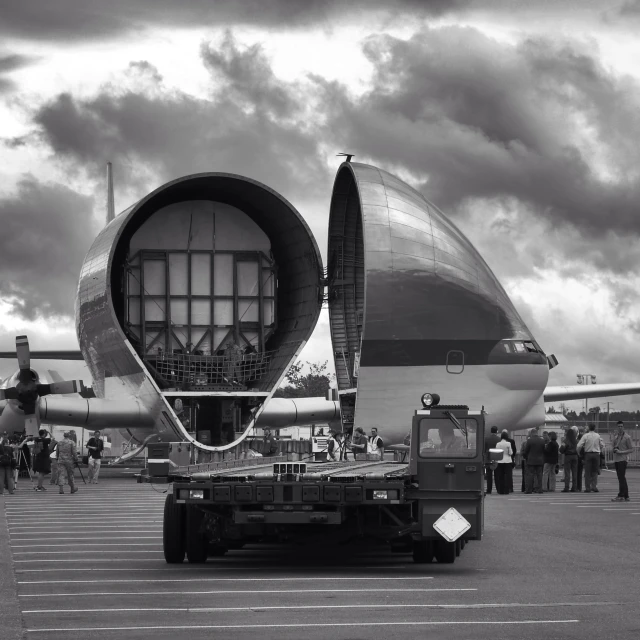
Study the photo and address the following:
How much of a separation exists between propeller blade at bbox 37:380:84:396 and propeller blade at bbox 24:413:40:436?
2.33 ft

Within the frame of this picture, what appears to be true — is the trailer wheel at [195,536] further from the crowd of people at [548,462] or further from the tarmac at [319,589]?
the crowd of people at [548,462]

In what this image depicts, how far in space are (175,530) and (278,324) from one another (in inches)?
875

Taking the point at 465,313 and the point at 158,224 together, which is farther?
the point at 158,224

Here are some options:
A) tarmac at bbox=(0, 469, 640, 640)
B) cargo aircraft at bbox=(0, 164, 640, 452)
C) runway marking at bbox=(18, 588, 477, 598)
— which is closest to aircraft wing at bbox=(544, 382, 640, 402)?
cargo aircraft at bbox=(0, 164, 640, 452)

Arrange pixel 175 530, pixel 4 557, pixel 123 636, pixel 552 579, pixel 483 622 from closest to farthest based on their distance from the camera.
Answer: pixel 123 636
pixel 483 622
pixel 552 579
pixel 175 530
pixel 4 557

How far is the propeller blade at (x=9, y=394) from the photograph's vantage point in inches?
1390

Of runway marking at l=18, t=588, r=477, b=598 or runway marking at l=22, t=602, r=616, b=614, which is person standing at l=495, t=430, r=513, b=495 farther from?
runway marking at l=22, t=602, r=616, b=614

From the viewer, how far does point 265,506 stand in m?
12.6

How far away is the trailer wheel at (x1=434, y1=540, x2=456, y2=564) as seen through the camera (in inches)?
521

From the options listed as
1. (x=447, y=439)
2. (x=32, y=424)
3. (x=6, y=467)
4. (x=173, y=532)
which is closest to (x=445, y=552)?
(x=447, y=439)


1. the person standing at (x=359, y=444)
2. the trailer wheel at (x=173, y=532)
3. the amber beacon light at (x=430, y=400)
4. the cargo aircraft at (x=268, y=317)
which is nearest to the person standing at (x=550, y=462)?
the cargo aircraft at (x=268, y=317)

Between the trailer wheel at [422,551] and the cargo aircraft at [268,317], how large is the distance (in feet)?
61.8

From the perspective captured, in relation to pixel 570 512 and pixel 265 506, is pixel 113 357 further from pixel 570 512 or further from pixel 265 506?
pixel 265 506

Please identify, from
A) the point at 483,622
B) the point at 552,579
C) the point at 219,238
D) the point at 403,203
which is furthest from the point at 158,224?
the point at 483,622
